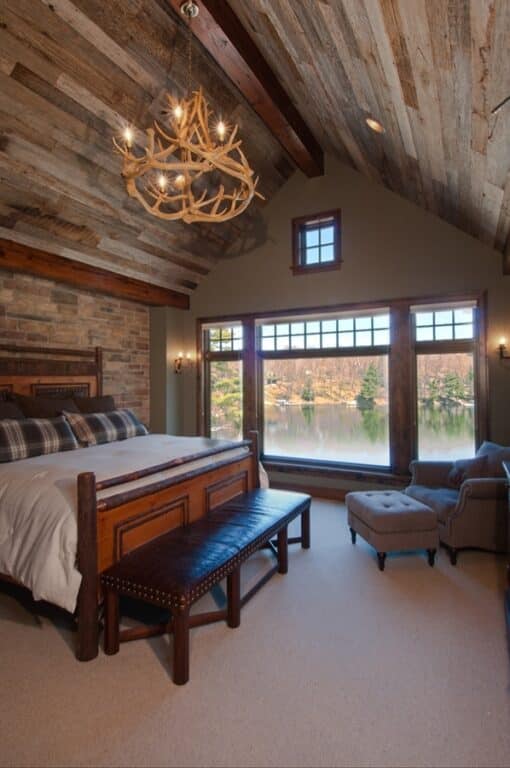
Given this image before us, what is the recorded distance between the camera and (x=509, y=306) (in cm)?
423

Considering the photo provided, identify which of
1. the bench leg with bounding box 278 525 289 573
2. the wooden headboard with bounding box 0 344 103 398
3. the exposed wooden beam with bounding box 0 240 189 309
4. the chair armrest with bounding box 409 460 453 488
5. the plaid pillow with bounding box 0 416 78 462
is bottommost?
the bench leg with bounding box 278 525 289 573

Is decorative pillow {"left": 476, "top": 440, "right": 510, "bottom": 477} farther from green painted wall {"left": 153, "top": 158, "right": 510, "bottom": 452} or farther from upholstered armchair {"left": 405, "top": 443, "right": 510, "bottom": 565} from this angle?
green painted wall {"left": 153, "top": 158, "right": 510, "bottom": 452}

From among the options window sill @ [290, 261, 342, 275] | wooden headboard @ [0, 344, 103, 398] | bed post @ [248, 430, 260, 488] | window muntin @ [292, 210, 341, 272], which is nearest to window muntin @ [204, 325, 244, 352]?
window sill @ [290, 261, 342, 275]

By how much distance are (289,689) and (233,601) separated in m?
0.59

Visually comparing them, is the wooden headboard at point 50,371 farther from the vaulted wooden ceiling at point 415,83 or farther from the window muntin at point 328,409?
the vaulted wooden ceiling at point 415,83

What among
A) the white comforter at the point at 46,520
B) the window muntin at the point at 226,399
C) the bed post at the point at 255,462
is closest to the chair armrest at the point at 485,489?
the bed post at the point at 255,462

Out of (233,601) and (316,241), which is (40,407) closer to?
(233,601)

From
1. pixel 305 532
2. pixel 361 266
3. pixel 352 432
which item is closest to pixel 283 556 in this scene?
pixel 305 532

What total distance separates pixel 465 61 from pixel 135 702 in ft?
11.2

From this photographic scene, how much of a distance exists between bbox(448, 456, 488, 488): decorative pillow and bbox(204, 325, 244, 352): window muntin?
10.6 ft

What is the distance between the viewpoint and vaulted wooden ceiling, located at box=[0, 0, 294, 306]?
9.07 ft

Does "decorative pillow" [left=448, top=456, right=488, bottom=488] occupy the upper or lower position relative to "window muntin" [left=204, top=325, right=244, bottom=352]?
lower

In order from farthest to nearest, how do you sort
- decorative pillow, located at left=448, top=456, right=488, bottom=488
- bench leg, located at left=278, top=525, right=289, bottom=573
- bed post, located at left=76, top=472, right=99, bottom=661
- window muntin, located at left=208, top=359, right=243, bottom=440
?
window muntin, located at left=208, top=359, right=243, bottom=440, decorative pillow, located at left=448, top=456, right=488, bottom=488, bench leg, located at left=278, top=525, right=289, bottom=573, bed post, located at left=76, top=472, right=99, bottom=661

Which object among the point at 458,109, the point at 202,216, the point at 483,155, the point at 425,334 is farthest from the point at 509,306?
the point at 202,216
